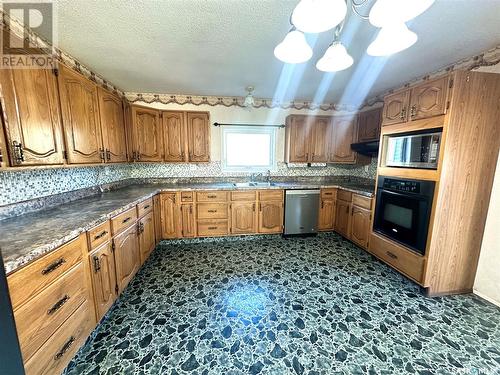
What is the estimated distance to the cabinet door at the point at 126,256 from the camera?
187cm

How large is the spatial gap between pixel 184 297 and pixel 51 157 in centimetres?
165

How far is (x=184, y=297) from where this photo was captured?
2018mm

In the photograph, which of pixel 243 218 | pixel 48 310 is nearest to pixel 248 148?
pixel 243 218

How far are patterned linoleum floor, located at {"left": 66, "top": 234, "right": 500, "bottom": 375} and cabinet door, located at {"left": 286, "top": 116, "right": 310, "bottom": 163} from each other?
1894 mm

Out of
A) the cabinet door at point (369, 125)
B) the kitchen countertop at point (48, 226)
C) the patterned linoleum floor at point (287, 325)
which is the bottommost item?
the patterned linoleum floor at point (287, 325)

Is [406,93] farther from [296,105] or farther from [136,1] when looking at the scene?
[136,1]

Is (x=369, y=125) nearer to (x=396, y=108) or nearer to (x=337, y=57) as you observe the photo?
(x=396, y=108)

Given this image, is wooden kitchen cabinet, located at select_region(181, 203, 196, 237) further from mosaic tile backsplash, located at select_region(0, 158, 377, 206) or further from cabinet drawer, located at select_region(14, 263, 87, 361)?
cabinet drawer, located at select_region(14, 263, 87, 361)

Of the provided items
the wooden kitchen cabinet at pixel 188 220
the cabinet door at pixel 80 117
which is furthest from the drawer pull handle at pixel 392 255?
the cabinet door at pixel 80 117

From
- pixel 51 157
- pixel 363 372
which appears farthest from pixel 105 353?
pixel 363 372

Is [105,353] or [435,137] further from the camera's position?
[435,137]

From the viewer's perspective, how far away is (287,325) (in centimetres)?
169

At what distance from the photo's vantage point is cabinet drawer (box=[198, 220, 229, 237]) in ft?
10.7

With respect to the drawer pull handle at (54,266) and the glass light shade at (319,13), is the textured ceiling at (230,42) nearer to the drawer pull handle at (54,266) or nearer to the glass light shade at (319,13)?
the glass light shade at (319,13)
